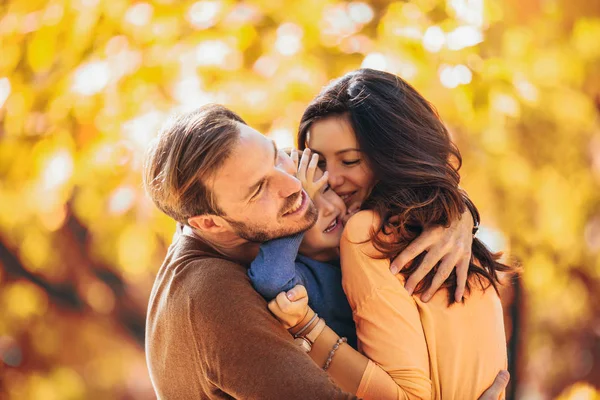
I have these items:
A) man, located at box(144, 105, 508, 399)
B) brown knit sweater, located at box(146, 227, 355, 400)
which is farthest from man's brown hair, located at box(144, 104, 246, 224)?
brown knit sweater, located at box(146, 227, 355, 400)

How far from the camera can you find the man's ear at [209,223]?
1815mm

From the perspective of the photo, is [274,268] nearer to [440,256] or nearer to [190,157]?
[190,157]

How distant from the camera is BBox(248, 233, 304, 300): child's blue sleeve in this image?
1.70m

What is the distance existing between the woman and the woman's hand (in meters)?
0.01

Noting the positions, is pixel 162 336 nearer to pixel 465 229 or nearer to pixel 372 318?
pixel 372 318

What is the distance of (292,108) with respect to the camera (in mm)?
3064

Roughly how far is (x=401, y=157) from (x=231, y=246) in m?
0.54

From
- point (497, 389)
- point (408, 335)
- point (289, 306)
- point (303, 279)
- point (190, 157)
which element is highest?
point (190, 157)

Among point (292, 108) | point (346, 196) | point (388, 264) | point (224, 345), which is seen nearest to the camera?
point (224, 345)

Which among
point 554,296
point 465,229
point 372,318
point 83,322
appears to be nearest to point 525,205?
point 554,296

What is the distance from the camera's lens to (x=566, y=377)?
3.77 meters

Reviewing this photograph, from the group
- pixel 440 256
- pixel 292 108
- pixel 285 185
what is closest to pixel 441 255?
pixel 440 256

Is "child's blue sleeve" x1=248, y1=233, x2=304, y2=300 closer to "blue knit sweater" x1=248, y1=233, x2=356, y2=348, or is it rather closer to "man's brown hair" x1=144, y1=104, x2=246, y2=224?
"blue knit sweater" x1=248, y1=233, x2=356, y2=348

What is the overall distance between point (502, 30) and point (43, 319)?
2717mm
